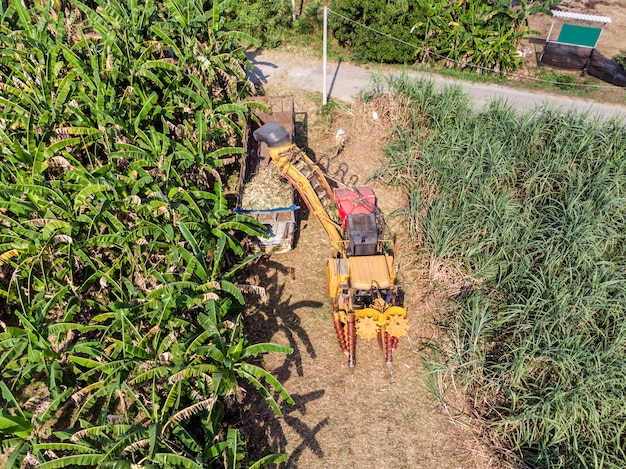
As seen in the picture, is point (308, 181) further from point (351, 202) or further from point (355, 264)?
point (355, 264)

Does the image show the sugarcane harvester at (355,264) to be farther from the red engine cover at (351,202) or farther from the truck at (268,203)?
the truck at (268,203)

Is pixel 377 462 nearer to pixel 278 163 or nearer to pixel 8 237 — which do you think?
pixel 278 163

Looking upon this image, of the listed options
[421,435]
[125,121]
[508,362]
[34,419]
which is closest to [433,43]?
[125,121]

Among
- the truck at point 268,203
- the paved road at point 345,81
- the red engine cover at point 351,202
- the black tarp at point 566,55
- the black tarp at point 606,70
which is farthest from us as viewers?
the black tarp at point 566,55

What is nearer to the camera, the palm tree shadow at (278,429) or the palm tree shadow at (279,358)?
the palm tree shadow at (278,429)

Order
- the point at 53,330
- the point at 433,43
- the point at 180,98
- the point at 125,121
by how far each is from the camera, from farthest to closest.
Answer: the point at 433,43 → the point at 180,98 → the point at 125,121 → the point at 53,330

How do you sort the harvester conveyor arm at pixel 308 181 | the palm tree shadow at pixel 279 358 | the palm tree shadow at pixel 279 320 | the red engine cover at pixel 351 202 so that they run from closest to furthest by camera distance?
the palm tree shadow at pixel 279 358, the palm tree shadow at pixel 279 320, the red engine cover at pixel 351 202, the harvester conveyor arm at pixel 308 181

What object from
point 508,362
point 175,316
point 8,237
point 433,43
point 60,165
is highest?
point 433,43

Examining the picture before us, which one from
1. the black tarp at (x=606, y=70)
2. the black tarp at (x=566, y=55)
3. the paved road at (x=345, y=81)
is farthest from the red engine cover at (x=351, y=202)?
the black tarp at (x=606, y=70)

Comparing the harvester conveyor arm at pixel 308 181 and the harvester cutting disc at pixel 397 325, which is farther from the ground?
the harvester conveyor arm at pixel 308 181
